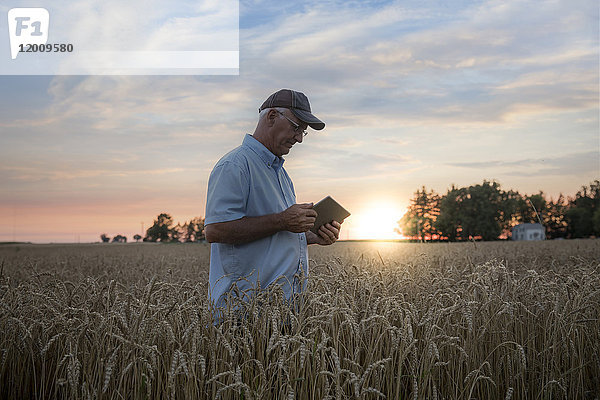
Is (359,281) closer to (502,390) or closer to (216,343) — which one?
(502,390)

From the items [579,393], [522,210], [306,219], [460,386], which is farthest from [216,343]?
[522,210]

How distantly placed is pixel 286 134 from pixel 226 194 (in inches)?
26.7

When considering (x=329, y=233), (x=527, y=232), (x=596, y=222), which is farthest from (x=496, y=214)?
(x=329, y=233)

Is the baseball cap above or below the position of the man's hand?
above

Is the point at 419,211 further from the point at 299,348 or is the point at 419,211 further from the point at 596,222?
the point at 299,348

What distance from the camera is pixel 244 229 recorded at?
337cm

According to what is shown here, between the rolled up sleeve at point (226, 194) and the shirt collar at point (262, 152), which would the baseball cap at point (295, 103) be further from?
the rolled up sleeve at point (226, 194)

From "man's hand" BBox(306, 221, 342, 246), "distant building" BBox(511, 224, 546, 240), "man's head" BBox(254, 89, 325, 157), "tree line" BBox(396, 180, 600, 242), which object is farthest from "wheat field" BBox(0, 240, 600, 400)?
"distant building" BBox(511, 224, 546, 240)

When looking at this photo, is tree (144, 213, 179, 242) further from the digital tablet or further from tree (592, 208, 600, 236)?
the digital tablet

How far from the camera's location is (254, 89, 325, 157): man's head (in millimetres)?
3637

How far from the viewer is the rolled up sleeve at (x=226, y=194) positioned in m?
3.35

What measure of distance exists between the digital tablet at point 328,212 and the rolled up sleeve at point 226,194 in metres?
0.67

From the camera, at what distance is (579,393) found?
3787 mm

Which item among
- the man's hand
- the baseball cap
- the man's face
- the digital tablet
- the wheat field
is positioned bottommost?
the wheat field
